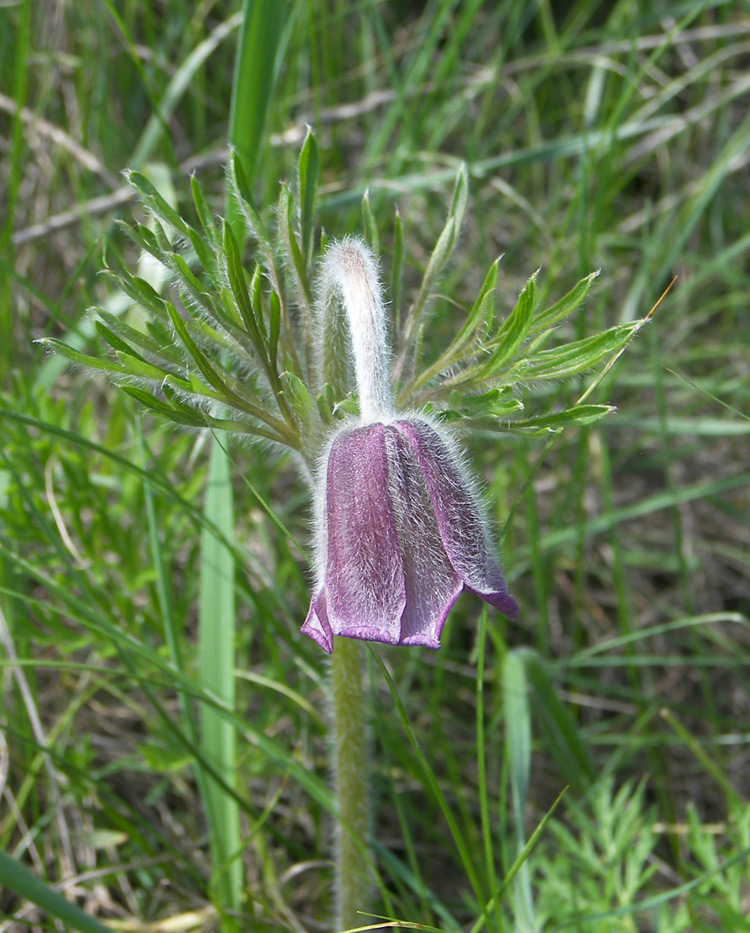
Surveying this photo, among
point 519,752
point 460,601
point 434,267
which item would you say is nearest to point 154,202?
point 434,267

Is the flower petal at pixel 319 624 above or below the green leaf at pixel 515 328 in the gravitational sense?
below

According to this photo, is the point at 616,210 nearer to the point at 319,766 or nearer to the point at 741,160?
the point at 741,160

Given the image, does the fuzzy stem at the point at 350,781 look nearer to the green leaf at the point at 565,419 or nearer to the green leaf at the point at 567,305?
the green leaf at the point at 565,419

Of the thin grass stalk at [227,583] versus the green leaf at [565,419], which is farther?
the thin grass stalk at [227,583]

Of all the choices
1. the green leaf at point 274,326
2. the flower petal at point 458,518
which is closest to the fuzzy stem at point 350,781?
the flower petal at point 458,518

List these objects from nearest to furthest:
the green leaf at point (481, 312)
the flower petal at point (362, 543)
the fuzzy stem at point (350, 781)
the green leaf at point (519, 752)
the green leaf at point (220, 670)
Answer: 1. the flower petal at point (362, 543)
2. the green leaf at point (481, 312)
3. the fuzzy stem at point (350, 781)
4. the green leaf at point (519, 752)
5. the green leaf at point (220, 670)

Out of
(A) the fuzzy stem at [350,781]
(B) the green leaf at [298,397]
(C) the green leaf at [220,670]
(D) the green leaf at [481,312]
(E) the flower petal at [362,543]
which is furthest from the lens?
(C) the green leaf at [220,670]

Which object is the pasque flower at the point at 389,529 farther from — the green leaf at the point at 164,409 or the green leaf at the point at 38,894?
the green leaf at the point at 38,894

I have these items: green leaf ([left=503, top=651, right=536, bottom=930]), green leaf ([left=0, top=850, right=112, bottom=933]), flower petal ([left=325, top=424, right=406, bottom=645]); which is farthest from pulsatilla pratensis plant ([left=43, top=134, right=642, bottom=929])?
green leaf ([left=0, top=850, right=112, bottom=933])

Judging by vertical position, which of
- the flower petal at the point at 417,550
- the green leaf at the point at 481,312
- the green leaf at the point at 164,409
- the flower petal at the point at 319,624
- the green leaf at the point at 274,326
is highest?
the green leaf at the point at 481,312
